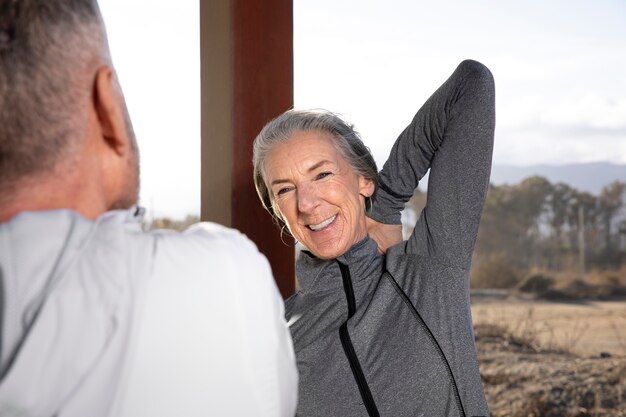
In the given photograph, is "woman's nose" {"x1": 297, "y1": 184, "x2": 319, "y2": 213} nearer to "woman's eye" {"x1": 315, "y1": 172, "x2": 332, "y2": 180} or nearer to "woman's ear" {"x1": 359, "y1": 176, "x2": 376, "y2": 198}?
"woman's eye" {"x1": 315, "y1": 172, "x2": 332, "y2": 180}

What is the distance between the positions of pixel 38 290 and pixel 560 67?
19.6 ft

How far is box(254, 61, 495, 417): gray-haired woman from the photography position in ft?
4.79

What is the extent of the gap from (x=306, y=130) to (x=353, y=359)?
528 millimetres

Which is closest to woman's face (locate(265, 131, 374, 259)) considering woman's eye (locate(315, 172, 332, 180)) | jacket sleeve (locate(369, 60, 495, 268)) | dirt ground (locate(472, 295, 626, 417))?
woman's eye (locate(315, 172, 332, 180))

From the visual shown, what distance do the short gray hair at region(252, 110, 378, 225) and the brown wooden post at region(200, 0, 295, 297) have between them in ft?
0.15

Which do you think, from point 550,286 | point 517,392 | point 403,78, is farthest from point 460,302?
point 403,78

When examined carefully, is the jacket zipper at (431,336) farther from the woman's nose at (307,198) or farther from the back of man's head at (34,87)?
the back of man's head at (34,87)

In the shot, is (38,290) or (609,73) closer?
(38,290)

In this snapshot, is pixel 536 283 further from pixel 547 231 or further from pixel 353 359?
pixel 353 359

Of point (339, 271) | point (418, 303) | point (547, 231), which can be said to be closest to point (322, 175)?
point (339, 271)

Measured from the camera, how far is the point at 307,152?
1.68 metres

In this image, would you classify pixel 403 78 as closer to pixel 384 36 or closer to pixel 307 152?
pixel 384 36

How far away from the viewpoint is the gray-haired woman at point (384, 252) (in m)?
1.46

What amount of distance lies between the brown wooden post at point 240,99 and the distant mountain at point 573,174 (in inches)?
160
